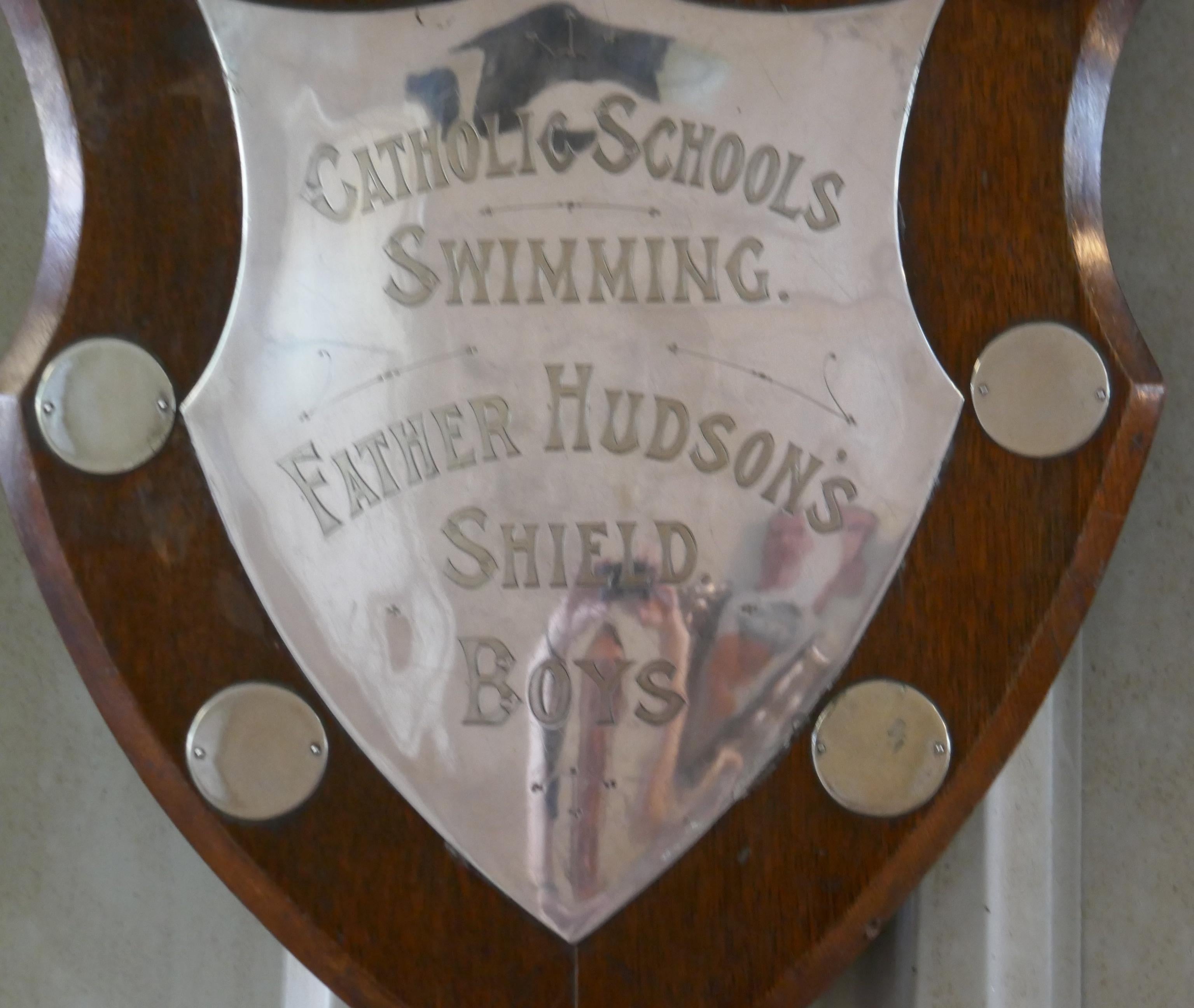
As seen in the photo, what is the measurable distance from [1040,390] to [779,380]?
0.43 feet

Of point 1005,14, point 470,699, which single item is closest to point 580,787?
point 470,699

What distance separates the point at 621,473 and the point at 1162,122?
1.29 ft

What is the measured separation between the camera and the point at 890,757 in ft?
2.05

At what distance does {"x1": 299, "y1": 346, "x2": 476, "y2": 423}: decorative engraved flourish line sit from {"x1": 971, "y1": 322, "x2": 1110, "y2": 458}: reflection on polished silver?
0.26 metres

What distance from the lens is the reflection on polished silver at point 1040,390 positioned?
618 millimetres

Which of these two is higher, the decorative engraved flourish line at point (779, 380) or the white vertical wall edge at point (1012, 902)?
the decorative engraved flourish line at point (779, 380)

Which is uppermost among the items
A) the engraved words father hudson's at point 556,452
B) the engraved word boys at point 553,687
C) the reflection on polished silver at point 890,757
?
the engraved words father hudson's at point 556,452

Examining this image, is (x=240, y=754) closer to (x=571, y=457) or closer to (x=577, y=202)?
(x=571, y=457)

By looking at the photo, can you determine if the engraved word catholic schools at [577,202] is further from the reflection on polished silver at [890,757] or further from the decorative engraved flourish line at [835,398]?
the reflection on polished silver at [890,757]

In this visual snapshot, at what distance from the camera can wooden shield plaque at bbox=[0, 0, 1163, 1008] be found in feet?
2.05

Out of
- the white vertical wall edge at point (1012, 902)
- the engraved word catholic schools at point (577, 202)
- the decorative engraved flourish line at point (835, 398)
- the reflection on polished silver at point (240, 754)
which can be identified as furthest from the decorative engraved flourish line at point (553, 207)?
the white vertical wall edge at point (1012, 902)

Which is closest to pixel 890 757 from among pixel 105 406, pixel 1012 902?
pixel 1012 902

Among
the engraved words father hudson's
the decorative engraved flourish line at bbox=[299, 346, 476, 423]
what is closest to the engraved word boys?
the engraved words father hudson's

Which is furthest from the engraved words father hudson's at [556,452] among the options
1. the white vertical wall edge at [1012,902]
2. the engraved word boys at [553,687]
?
the white vertical wall edge at [1012,902]
